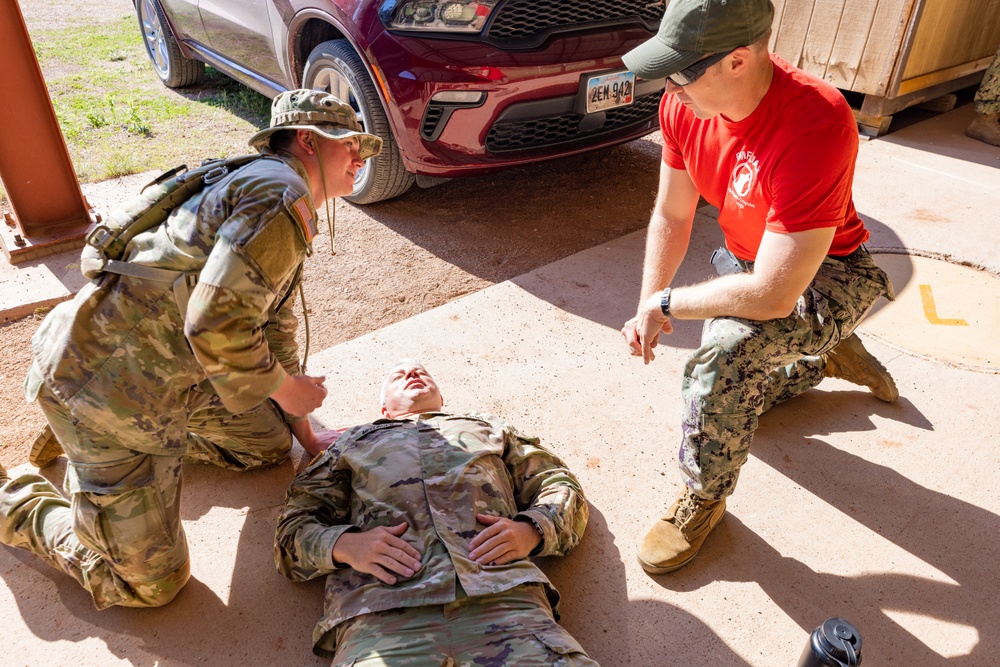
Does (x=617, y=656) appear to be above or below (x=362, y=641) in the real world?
below

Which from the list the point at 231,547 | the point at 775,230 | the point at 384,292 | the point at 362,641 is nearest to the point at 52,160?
the point at 384,292

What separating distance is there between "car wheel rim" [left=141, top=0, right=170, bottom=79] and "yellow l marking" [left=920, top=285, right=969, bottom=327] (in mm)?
6230

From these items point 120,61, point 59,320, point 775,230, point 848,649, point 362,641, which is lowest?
point 120,61

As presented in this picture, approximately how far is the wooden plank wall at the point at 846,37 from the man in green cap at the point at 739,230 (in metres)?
3.92

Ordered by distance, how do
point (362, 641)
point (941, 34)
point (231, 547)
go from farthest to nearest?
point (941, 34) < point (231, 547) < point (362, 641)

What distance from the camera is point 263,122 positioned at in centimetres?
586

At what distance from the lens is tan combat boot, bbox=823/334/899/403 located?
2975 millimetres

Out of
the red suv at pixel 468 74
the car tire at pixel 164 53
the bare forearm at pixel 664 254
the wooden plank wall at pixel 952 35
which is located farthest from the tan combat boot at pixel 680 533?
the car tire at pixel 164 53

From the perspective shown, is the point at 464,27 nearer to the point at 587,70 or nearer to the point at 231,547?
the point at 587,70

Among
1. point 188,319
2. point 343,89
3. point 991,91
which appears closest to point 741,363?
point 188,319

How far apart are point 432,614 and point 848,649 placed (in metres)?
0.98

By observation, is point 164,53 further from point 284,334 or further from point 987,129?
point 987,129

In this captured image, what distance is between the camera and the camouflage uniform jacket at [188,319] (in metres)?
1.79

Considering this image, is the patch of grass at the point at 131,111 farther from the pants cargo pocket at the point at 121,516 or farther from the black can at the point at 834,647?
the black can at the point at 834,647
